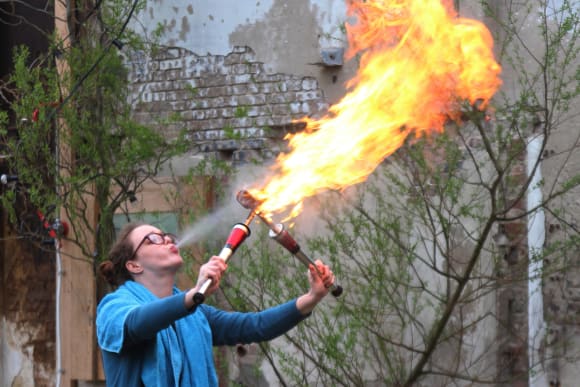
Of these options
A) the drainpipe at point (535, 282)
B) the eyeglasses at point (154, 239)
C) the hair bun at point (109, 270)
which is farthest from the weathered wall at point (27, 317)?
the eyeglasses at point (154, 239)

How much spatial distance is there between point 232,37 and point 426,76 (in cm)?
281

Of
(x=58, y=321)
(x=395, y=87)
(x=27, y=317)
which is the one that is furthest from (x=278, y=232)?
(x=27, y=317)

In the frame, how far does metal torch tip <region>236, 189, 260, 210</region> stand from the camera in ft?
13.6

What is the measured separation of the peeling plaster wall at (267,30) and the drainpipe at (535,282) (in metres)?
1.64

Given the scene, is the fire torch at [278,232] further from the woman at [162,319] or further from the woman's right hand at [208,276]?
the woman's right hand at [208,276]

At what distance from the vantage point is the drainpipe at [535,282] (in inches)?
287

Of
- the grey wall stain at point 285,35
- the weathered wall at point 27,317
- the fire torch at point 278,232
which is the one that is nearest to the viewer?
the fire torch at point 278,232

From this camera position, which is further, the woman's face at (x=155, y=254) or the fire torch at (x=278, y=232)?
the woman's face at (x=155, y=254)

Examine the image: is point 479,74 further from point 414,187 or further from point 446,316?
point 446,316

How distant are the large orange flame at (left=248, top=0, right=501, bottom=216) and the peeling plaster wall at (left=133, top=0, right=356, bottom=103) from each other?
0.78 m

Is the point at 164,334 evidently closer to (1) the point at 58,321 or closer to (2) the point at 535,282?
(2) the point at 535,282

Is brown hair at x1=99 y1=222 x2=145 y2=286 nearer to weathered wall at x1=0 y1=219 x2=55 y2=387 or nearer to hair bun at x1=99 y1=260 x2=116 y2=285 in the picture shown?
hair bun at x1=99 y1=260 x2=116 y2=285

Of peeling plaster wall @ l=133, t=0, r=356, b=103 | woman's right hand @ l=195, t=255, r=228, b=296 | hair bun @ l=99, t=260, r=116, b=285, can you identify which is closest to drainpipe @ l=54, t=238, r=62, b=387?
peeling plaster wall @ l=133, t=0, r=356, b=103

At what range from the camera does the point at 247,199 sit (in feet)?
13.6
